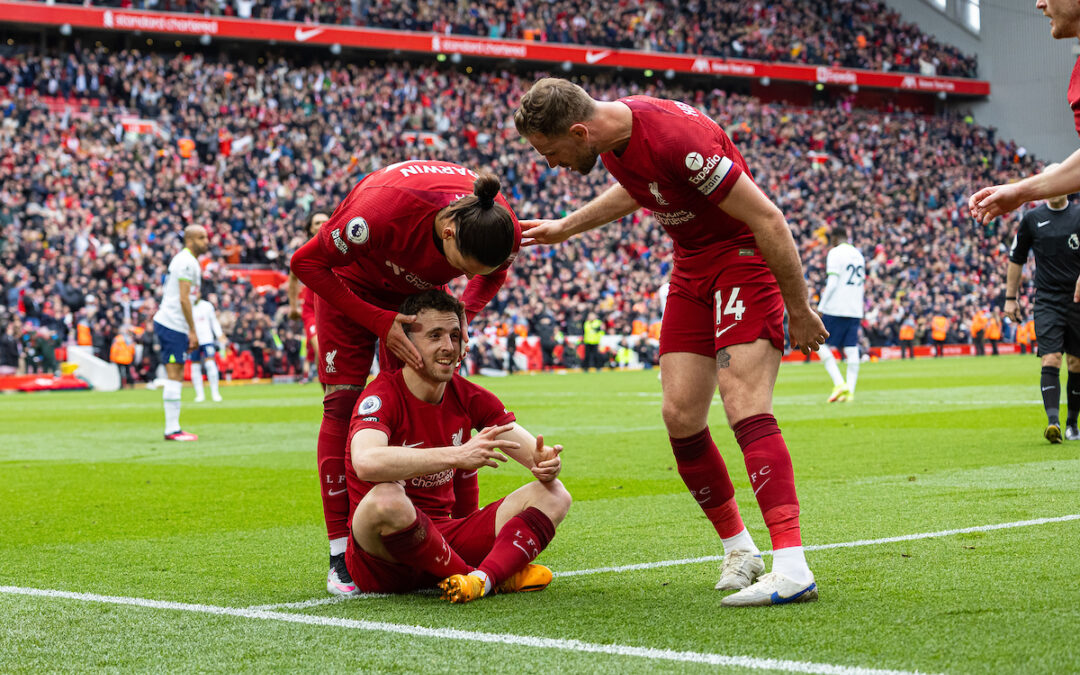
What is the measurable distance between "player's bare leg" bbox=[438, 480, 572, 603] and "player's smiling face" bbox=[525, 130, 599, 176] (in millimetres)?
1229

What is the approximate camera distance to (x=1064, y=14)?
13.1 feet

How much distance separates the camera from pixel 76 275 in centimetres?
2903

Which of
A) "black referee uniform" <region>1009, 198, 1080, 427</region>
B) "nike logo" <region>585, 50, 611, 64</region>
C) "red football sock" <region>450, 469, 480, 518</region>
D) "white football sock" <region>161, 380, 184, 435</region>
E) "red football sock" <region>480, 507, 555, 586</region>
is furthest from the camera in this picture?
"nike logo" <region>585, 50, 611, 64</region>

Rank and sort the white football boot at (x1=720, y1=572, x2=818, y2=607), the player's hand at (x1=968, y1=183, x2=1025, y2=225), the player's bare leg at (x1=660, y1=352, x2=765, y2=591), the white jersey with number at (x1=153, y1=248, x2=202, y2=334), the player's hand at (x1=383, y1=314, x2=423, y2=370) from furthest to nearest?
A: the white jersey with number at (x1=153, y1=248, x2=202, y2=334) < the player's bare leg at (x1=660, y1=352, x2=765, y2=591) < the player's hand at (x1=383, y1=314, x2=423, y2=370) < the white football boot at (x1=720, y1=572, x2=818, y2=607) < the player's hand at (x1=968, y1=183, x2=1025, y2=225)

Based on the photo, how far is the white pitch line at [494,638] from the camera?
3188 millimetres

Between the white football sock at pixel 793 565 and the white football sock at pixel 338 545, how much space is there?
5.84 feet

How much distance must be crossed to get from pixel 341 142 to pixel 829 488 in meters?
31.0

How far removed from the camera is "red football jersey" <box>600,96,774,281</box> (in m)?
4.17

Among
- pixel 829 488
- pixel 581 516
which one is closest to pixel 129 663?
pixel 581 516

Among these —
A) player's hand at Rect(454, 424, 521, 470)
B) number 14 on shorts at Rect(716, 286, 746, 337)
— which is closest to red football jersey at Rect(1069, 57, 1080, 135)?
number 14 on shorts at Rect(716, 286, 746, 337)

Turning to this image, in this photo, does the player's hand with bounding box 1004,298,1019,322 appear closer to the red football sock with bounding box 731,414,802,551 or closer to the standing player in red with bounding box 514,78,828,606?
the standing player in red with bounding box 514,78,828,606

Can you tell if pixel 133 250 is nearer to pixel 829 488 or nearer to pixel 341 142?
pixel 341 142

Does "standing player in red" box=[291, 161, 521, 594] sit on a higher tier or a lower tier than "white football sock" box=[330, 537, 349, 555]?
higher

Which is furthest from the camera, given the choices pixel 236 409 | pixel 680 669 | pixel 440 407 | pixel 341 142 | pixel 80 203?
pixel 341 142
